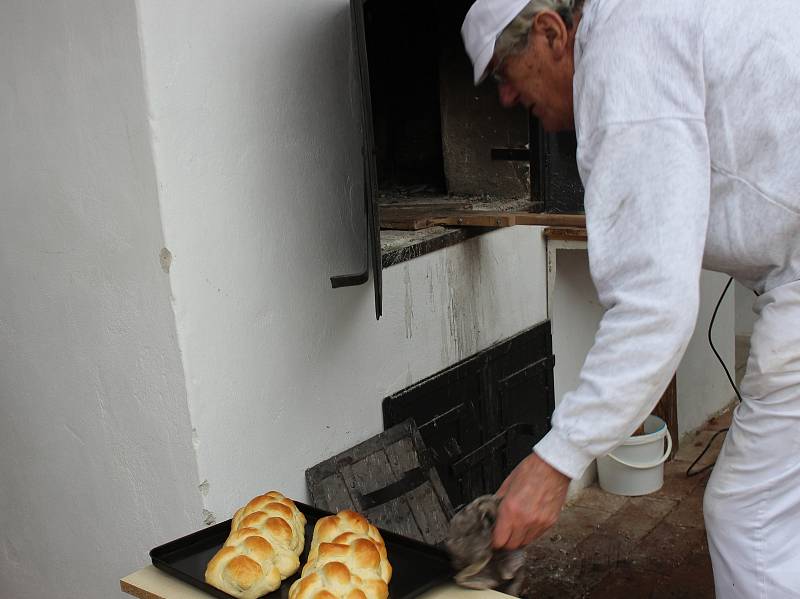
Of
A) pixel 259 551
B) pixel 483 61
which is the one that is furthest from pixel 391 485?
pixel 483 61

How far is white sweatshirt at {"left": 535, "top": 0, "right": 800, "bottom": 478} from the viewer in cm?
160

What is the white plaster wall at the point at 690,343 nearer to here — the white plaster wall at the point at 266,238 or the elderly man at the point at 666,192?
the white plaster wall at the point at 266,238

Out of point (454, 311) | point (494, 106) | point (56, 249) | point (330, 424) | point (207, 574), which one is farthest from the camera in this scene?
point (494, 106)

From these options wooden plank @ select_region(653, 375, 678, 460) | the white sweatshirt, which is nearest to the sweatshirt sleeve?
the white sweatshirt

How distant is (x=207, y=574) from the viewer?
6.08 feet

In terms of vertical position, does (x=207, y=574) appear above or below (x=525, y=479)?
below

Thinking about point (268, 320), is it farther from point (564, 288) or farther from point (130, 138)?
point (564, 288)

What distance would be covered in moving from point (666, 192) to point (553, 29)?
1.51 feet

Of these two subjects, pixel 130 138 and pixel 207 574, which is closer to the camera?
pixel 207 574

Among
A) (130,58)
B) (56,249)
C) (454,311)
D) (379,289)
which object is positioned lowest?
(454,311)

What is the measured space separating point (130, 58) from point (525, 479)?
135 centimetres

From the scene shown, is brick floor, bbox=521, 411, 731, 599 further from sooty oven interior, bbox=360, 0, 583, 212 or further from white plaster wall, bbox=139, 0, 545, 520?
sooty oven interior, bbox=360, 0, 583, 212

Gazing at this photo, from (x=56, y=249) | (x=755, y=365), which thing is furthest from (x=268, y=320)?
(x=755, y=365)

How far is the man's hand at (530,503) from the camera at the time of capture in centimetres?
171
